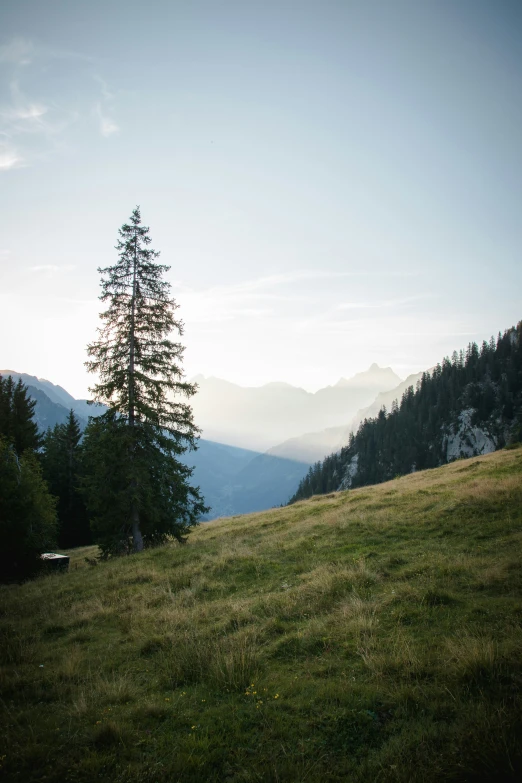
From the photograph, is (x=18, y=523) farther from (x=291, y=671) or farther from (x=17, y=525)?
(x=291, y=671)

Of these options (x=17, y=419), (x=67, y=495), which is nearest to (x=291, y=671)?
(x=67, y=495)

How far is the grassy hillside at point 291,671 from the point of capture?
385cm

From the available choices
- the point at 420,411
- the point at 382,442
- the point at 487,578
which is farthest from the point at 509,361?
the point at 487,578

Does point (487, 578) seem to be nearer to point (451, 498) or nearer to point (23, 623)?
point (451, 498)

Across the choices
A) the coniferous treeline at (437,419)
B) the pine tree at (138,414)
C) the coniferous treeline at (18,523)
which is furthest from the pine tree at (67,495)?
the coniferous treeline at (437,419)

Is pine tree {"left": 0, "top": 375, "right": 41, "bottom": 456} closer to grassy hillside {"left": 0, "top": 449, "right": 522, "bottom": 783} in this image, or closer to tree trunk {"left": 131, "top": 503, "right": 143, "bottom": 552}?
tree trunk {"left": 131, "top": 503, "right": 143, "bottom": 552}

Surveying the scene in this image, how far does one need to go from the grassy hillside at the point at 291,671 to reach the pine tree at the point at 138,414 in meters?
7.38

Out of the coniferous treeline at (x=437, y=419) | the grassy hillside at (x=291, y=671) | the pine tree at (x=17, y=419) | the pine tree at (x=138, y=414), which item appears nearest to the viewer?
the grassy hillside at (x=291, y=671)

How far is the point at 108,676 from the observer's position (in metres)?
6.07

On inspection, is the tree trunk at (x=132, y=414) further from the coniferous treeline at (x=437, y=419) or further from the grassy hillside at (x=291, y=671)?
the coniferous treeline at (x=437, y=419)

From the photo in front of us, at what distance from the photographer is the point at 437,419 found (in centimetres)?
10719

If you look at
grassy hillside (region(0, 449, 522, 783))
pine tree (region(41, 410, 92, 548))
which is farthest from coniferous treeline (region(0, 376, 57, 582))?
pine tree (region(41, 410, 92, 548))

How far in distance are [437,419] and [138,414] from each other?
107183mm

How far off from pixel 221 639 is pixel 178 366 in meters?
15.1
